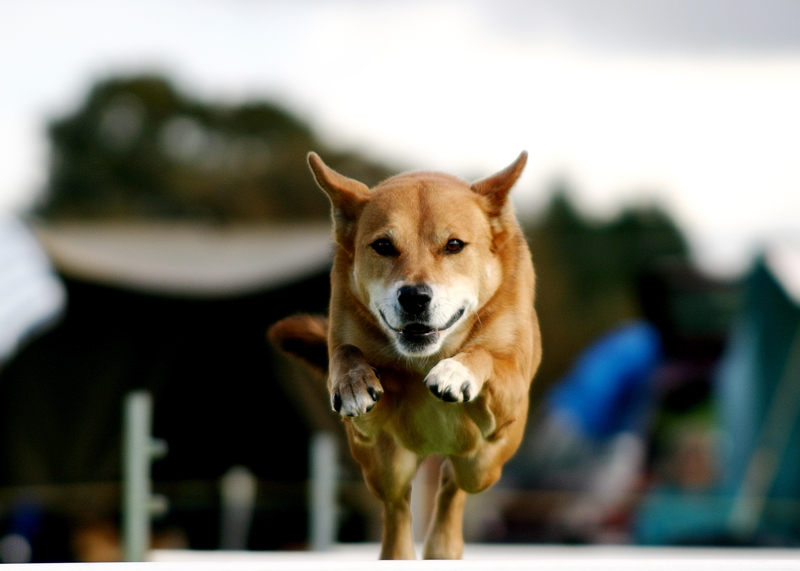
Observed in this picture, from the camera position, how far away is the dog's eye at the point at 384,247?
1910 millimetres

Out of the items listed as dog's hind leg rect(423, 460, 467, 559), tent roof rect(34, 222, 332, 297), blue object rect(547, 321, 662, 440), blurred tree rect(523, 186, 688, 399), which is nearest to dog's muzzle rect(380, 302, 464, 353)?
dog's hind leg rect(423, 460, 467, 559)

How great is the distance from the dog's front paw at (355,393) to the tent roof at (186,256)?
9.69m

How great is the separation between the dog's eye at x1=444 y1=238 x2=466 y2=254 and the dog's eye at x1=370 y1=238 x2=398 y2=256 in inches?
4.0

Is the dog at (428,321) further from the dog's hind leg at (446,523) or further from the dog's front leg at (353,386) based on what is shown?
the dog's hind leg at (446,523)

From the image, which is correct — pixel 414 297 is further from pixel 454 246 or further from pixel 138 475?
pixel 138 475

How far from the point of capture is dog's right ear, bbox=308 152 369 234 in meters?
1.92

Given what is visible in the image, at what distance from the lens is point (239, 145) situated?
3191 centimetres

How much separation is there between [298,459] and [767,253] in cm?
695

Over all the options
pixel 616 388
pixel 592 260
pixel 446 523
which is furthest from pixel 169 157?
pixel 446 523

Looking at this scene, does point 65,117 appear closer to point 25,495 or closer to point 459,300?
point 25,495

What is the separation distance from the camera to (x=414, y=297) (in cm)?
183

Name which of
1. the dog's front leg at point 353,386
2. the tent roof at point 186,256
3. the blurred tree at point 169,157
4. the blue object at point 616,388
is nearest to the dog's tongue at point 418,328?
the dog's front leg at point 353,386

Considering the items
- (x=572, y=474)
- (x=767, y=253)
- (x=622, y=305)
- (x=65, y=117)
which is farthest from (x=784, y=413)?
(x=65, y=117)

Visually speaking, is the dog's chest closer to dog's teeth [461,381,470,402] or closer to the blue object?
dog's teeth [461,381,470,402]
